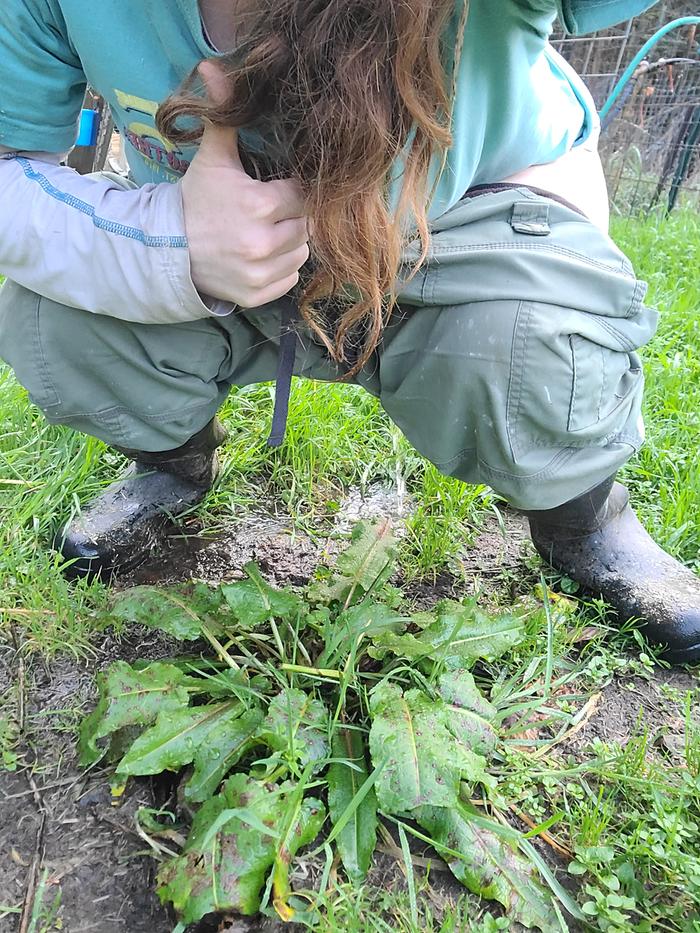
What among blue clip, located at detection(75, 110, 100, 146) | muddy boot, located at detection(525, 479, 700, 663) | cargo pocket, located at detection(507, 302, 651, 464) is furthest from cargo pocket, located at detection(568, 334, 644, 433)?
blue clip, located at detection(75, 110, 100, 146)

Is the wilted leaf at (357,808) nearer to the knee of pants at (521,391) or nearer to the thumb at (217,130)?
the knee of pants at (521,391)

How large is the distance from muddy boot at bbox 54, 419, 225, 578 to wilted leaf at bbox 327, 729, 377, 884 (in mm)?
584

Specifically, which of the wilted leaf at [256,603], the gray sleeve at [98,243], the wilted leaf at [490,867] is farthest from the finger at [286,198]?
the wilted leaf at [490,867]

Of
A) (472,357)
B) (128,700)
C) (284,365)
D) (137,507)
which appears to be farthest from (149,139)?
(128,700)

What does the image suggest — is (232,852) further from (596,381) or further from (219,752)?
(596,381)

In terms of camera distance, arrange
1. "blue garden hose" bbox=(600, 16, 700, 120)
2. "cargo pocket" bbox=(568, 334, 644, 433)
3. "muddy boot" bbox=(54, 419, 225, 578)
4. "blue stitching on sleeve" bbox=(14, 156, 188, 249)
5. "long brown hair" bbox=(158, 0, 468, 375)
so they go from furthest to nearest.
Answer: "blue garden hose" bbox=(600, 16, 700, 120) < "muddy boot" bbox=(54, 419, 225, 578) < "cargo pocket" bbox=(568, 334, 644, 433) < "blue stitching on sleeve" bbox=(14, 156, 188, 249) < "long brown hair" bbox=(158, 0, 468, 375)

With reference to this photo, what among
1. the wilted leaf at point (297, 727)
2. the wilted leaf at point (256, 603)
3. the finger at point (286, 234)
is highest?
the finger at point (286, 234)

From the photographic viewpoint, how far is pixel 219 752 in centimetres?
95

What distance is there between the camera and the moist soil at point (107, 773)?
0.87 m

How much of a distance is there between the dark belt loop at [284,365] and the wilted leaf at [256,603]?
0.74ft

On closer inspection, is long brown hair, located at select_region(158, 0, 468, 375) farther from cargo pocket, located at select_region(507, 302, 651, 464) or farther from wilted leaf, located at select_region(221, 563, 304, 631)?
wilted leaf, located at select_region(221, 563, 304, 631)

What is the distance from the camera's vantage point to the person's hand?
0.87 meters

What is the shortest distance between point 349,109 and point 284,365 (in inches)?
17.1

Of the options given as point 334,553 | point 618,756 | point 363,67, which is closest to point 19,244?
point 363,67
